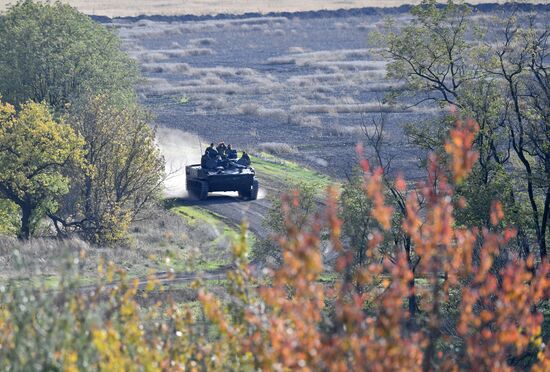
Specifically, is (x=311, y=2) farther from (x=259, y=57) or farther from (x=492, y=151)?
(x=492, y=151)

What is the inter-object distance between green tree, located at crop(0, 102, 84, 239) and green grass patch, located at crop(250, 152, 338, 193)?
464 inches

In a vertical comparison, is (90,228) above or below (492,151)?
below

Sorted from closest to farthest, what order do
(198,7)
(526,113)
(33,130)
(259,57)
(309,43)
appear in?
(526,113), (33,130), (259,57), (309,43), (198,7)

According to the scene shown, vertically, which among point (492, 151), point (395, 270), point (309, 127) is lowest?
point (309, 127)

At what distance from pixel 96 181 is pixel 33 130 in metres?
3.88

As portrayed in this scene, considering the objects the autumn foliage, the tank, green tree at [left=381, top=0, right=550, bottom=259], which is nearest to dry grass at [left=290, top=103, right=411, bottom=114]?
the tank

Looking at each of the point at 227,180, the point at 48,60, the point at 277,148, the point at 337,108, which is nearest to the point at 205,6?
the point at 337,108

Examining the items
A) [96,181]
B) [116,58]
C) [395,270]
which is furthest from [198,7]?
[395,270]

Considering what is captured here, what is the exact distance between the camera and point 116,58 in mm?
51562

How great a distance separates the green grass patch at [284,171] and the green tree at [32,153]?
1178 centimetres

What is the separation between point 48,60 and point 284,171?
11587 mm

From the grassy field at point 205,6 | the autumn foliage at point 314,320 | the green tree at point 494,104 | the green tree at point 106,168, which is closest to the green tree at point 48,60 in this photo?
the green tree at point 106,168

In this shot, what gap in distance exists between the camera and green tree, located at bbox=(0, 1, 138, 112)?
157 ft

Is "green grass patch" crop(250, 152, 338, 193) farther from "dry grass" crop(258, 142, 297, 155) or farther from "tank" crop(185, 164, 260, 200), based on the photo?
"tank" crop(185, 164, 260, 200)
